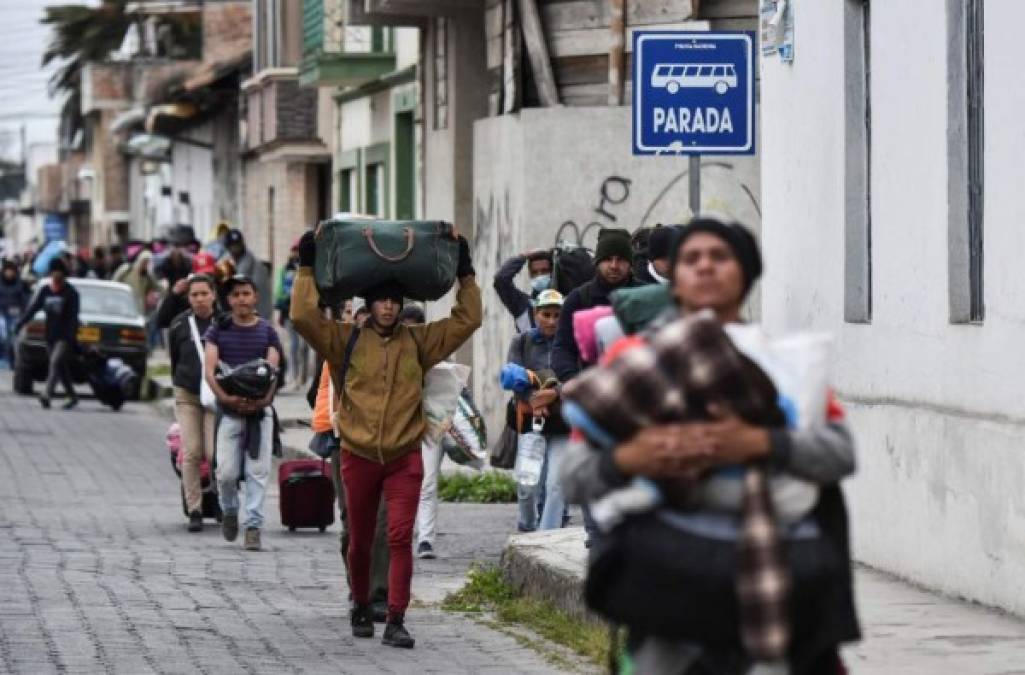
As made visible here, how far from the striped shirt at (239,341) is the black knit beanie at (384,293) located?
4655 mm

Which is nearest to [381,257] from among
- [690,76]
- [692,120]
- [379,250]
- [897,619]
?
Result: [379,250]

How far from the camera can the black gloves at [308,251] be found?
11648 millimetres

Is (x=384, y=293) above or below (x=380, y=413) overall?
above

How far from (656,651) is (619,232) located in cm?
714

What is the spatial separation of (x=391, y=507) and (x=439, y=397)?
23.5 inches

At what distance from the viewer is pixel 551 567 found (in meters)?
12.5

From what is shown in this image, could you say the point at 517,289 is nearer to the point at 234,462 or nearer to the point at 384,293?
the point at 234,462

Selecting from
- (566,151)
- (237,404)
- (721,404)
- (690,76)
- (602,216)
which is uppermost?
(690,76)

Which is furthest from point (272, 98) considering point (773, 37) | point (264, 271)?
point (773, 37)

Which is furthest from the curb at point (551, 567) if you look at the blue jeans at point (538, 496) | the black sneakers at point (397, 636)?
the black sneakers at point (397, 636)

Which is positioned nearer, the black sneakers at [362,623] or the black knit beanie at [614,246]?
the black sneakers at [362,623]

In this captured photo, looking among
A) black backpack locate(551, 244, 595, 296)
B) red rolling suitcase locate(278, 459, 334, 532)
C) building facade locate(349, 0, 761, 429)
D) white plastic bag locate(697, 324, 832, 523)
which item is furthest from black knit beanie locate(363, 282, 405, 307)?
building facade locate(349, 0, 761, 429)

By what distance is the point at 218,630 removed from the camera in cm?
1181

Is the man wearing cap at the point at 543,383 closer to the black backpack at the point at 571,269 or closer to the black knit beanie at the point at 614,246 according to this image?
the black backpack at the point at 571,269
